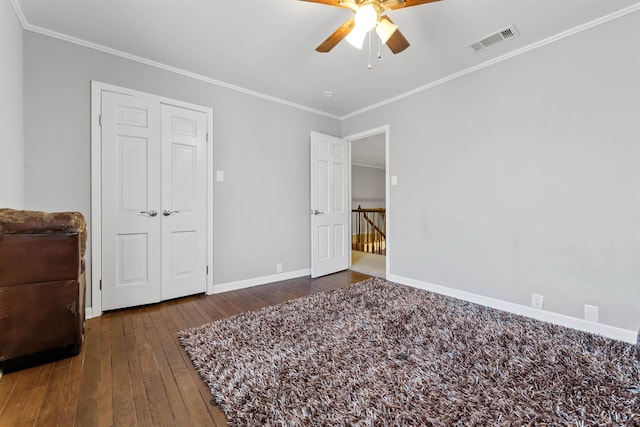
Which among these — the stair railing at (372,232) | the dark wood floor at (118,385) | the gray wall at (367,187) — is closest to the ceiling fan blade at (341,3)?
the dark wood floor at (118,385)

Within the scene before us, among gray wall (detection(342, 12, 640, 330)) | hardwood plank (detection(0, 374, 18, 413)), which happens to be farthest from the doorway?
hardwood plank (detection(0, 374, 18, 413))

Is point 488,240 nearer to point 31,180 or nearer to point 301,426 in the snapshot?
point 301,426

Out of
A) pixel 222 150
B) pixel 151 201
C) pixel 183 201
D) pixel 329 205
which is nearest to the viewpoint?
pixel 151 201

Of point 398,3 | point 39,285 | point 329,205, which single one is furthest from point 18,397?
point 329,205

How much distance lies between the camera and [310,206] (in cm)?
402

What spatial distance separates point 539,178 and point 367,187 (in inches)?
273

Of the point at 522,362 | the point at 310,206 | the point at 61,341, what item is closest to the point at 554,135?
the point at 522,362

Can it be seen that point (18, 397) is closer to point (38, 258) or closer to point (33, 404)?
point (33, 404)

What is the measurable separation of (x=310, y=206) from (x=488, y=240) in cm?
225

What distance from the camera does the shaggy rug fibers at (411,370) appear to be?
→ 51.4 inches

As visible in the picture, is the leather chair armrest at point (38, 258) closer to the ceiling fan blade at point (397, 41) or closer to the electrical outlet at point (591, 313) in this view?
the ceiling fan blade at point (397, 41)

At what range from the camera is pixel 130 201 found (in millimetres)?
2697

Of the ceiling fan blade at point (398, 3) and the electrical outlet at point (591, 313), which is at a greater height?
the ceiling fan blade at point (398, 3)

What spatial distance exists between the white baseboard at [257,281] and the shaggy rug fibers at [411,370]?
0.92 metres
